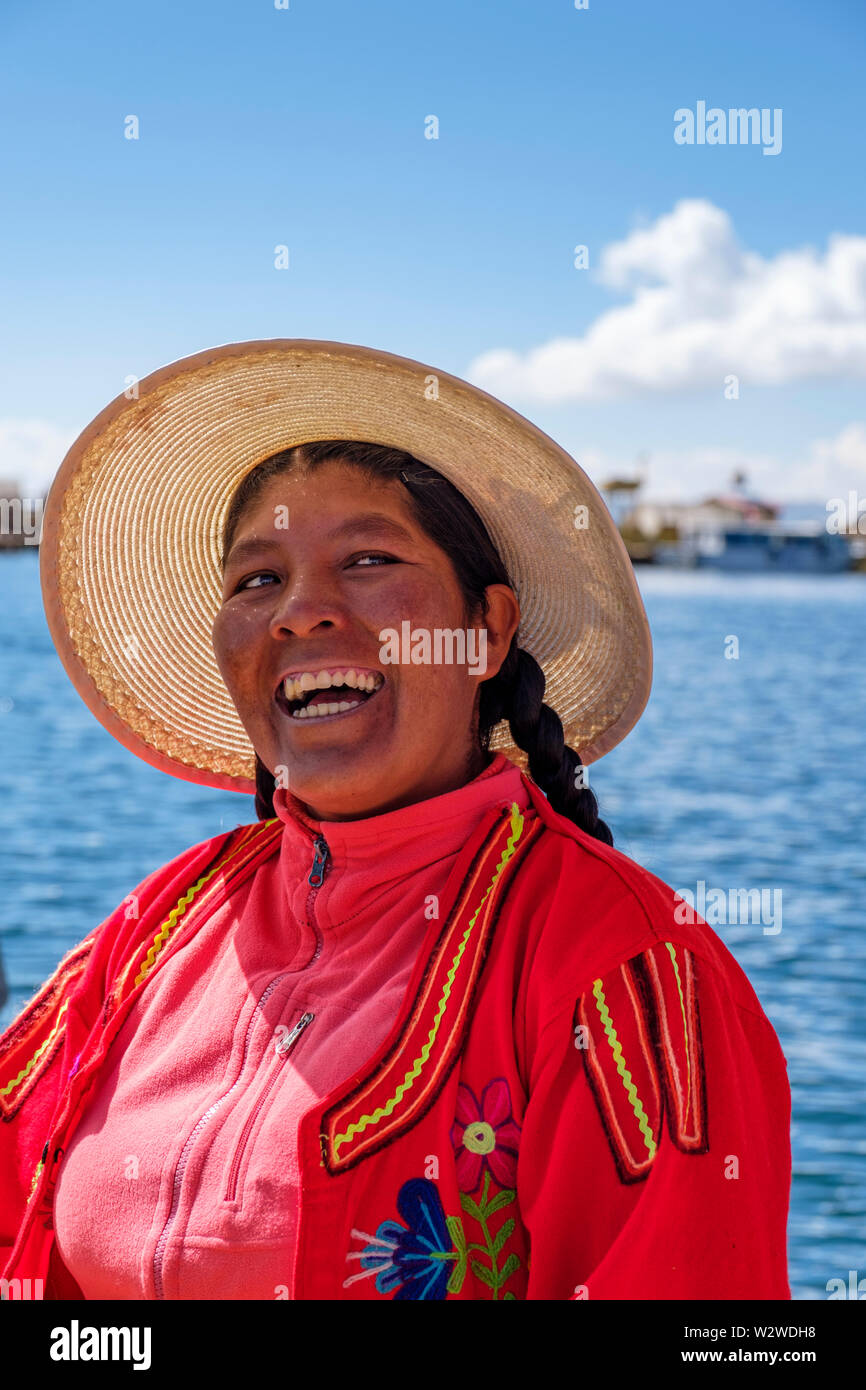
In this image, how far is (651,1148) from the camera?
140 cm

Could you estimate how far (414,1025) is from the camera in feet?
5.18

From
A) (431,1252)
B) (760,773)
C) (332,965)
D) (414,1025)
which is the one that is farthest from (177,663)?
(760,773)

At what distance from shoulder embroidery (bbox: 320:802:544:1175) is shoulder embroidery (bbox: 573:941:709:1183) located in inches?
6.4

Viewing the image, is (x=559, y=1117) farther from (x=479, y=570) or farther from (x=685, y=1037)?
(x=479, y=570)

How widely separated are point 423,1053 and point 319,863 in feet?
1.17

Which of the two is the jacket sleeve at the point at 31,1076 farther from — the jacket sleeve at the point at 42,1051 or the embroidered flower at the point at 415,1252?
the embroidered flower at the point at 415,1252

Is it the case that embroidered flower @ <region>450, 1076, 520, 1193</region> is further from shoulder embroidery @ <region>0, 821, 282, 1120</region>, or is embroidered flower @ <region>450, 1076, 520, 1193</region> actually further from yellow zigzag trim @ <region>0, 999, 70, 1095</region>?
yellow zigzag trim @ <region>0, 999, 70, 1095</region>

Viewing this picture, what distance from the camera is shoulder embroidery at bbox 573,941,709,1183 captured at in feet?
4.61

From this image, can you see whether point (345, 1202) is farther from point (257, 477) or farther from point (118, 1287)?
point (257, 477)

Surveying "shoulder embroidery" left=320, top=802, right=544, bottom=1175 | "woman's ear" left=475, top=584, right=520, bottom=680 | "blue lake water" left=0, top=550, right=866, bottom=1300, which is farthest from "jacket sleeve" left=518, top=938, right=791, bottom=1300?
"blue lake water" left=0, top=550, right=866, bottom=1300

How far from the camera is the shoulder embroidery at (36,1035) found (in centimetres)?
196

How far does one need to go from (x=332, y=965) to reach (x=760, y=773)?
690 inches

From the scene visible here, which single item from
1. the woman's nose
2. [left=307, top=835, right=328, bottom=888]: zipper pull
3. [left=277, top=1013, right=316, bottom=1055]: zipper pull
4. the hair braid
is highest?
the woman's nose

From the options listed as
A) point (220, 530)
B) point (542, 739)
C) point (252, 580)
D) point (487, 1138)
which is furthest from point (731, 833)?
point (487, 1138)
